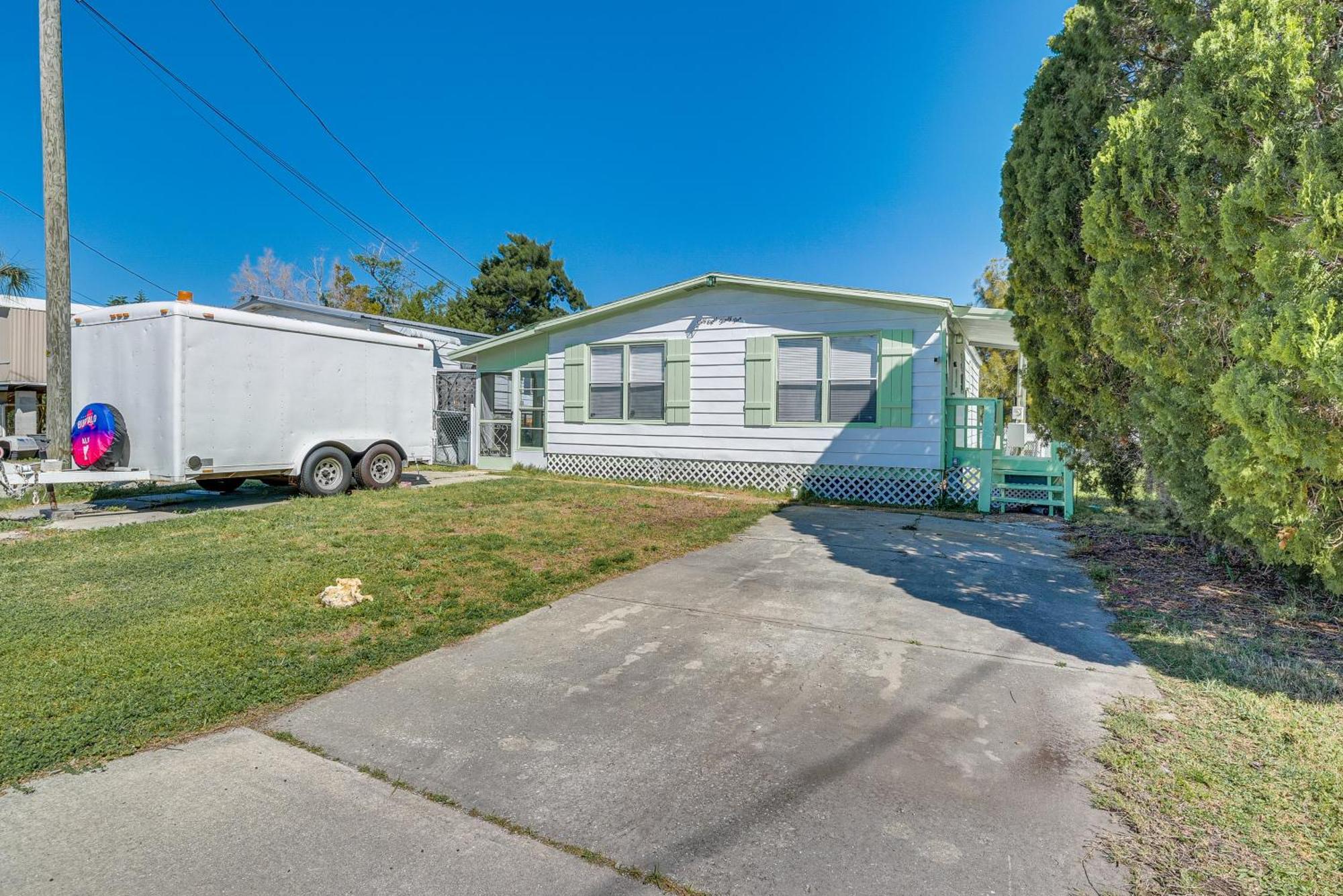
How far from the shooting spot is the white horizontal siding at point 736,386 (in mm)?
10039

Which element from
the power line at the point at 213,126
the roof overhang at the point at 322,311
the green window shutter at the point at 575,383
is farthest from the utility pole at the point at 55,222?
the green window shutter at the point at 575,383

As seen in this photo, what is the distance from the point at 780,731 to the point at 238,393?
7.87 meters

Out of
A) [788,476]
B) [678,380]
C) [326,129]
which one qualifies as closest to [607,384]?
[678,380]

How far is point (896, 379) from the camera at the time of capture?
10109mm

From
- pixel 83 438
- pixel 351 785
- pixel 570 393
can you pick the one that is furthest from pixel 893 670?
pixel 570 393

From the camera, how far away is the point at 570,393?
12664 mm

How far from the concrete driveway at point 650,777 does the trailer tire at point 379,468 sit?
254 inches

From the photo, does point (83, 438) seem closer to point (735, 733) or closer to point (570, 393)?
point (570, 393)

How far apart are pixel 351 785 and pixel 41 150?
963cm

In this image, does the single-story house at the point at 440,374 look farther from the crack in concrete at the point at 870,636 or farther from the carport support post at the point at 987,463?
the crack in concrete at the point at 870,636

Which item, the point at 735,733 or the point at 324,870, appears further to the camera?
the point at 735,733

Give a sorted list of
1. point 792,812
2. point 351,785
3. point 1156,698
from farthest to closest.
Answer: point 1156,698 < point 351,785 < point 792,812

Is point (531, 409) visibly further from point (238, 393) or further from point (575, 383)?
point (238, 393)

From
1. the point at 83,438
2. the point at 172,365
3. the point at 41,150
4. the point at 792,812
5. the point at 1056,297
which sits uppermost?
the point at 41,150
